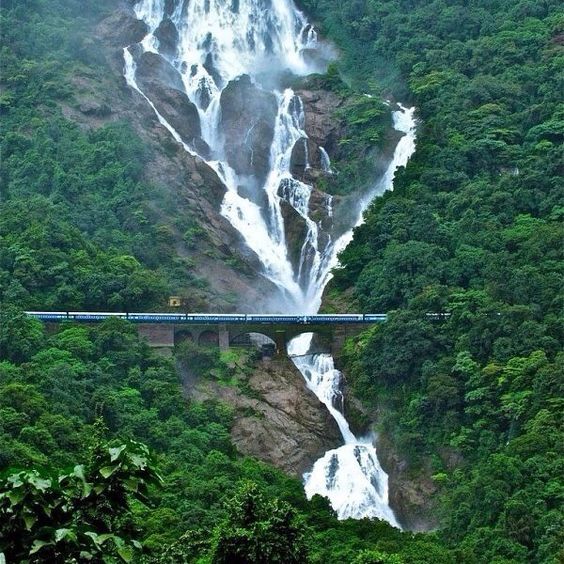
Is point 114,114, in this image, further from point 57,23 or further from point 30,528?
point 30,528

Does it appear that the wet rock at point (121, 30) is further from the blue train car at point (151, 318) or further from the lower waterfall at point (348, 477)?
the lower waterfall at point (348, 477)

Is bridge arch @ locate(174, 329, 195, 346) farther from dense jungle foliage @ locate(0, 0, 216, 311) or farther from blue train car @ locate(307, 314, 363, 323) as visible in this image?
blue train car @ locate(307, 314, 363, 323)

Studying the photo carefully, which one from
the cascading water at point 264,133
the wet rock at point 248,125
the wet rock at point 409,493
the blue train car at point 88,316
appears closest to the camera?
the wet rock at point 409,493

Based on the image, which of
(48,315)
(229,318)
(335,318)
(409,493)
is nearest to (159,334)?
(229,318)

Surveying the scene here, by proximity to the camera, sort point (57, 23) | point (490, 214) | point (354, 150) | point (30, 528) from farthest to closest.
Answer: point (57, 23) → point (354, 150) → point (490, 214) → point (30, 528)

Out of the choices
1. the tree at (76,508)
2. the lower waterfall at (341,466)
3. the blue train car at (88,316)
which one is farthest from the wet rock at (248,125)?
the tree at (76,508)

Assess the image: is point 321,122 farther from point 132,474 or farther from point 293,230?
point 132,474

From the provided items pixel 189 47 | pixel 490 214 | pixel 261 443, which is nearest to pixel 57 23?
pixel 189 47
